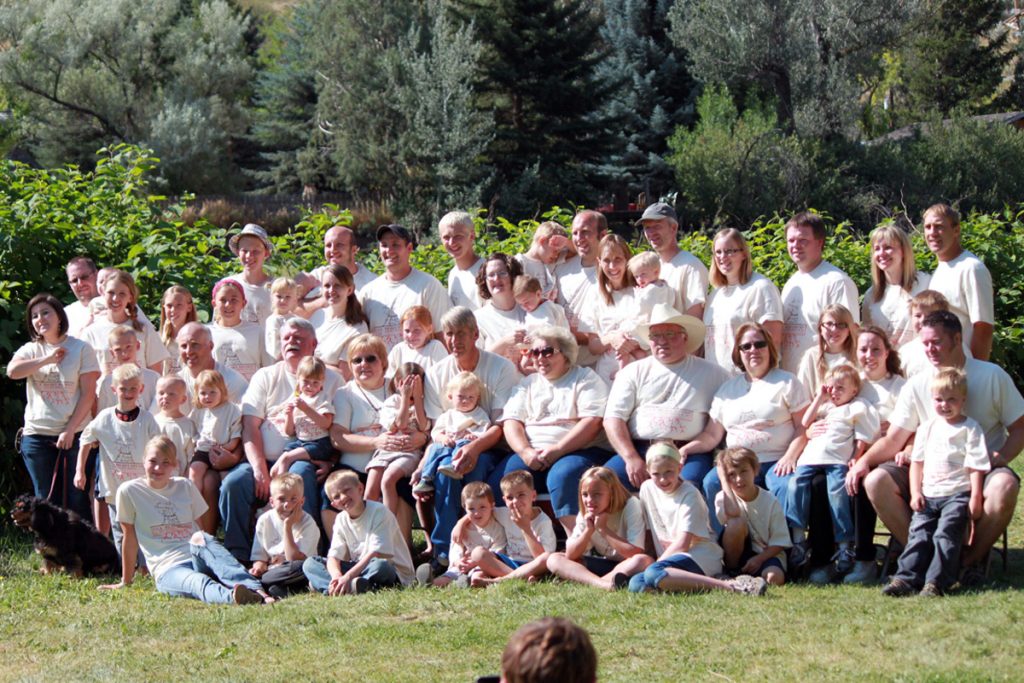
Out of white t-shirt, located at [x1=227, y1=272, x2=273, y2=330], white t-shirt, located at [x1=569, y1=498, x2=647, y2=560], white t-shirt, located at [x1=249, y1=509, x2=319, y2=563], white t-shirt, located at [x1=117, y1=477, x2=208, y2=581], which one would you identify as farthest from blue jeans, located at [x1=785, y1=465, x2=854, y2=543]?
white t-shirt, located at [x1=227, y1=272, x2=273, y2=330]

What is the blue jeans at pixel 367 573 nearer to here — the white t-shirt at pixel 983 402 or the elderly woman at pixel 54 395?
the elderly woman at pixel 54 395

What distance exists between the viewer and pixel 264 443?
732cm

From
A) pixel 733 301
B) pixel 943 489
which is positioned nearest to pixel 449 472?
pixel 733 301

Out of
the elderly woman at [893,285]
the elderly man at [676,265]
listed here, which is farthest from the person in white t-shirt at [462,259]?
the elderly woman at [893,285]

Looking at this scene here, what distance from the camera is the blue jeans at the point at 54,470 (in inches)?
305

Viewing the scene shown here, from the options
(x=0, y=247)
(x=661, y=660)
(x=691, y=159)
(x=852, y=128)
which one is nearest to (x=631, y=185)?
(x=691, y=159)

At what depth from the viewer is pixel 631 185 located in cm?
3550

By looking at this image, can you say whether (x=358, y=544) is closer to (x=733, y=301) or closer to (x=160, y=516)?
(x=160, y=516)

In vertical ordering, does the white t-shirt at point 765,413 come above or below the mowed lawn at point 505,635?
above

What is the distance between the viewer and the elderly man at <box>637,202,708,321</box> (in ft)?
24.1

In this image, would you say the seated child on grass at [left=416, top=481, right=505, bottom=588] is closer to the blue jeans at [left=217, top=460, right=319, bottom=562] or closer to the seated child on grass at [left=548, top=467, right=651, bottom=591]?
the seated child on grass at [left=548, top=467, right=651, bottom=591]

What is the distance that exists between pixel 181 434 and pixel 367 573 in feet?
5.02

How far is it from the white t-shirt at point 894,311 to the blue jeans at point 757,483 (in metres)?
1.01

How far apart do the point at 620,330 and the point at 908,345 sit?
63.1 inches
